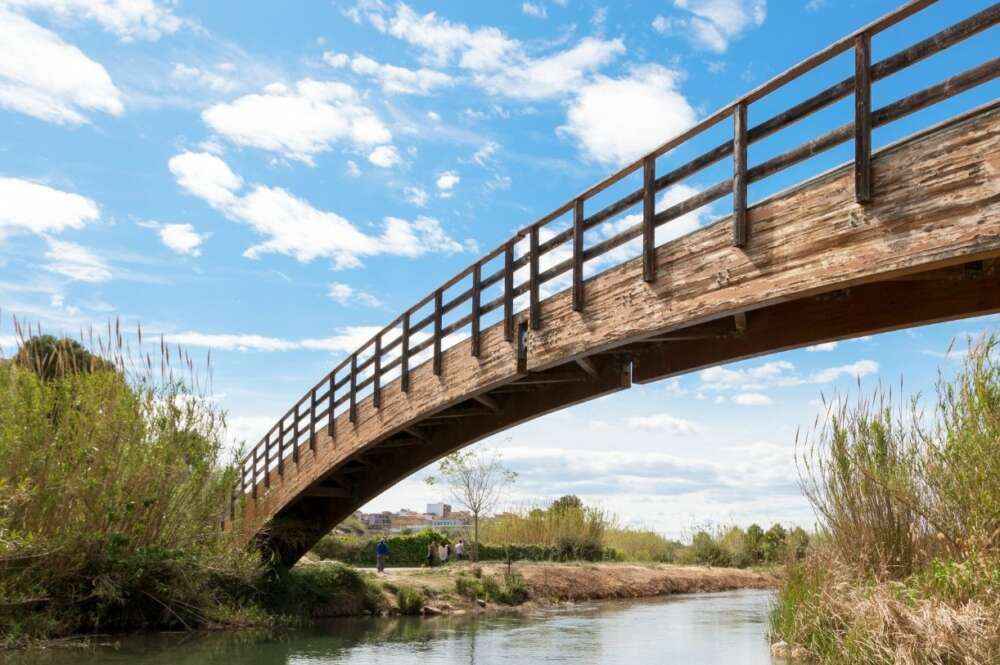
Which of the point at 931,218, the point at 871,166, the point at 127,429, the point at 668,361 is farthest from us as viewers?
the point at 127,429

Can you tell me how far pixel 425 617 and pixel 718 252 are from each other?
636 inches

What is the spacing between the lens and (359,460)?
64.1 feet

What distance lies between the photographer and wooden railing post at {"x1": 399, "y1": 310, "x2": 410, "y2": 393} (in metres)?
16.1

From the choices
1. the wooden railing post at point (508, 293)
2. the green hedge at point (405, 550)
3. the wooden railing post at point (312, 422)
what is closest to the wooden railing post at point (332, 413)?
the wooden railing post at point (312, 422)

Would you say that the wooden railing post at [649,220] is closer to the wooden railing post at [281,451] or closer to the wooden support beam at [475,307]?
the wooden support beam at [475,307]

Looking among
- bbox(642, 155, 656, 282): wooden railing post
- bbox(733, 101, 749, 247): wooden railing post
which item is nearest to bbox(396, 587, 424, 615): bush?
bbox(642, 155, 656, 282): wooden railing post

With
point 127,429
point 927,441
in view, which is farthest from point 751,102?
point 127,429

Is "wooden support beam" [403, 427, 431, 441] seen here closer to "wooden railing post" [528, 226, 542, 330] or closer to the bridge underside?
the bridge underside

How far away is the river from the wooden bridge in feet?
12.1

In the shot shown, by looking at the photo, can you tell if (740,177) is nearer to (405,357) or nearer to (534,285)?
(534,285)

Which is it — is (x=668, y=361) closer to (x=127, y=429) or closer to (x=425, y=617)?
(x=127, y=429)

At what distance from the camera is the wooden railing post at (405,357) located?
52.9 ft

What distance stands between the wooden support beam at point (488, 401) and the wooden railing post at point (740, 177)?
599 centimetres

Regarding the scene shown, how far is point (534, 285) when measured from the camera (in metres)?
12.5
